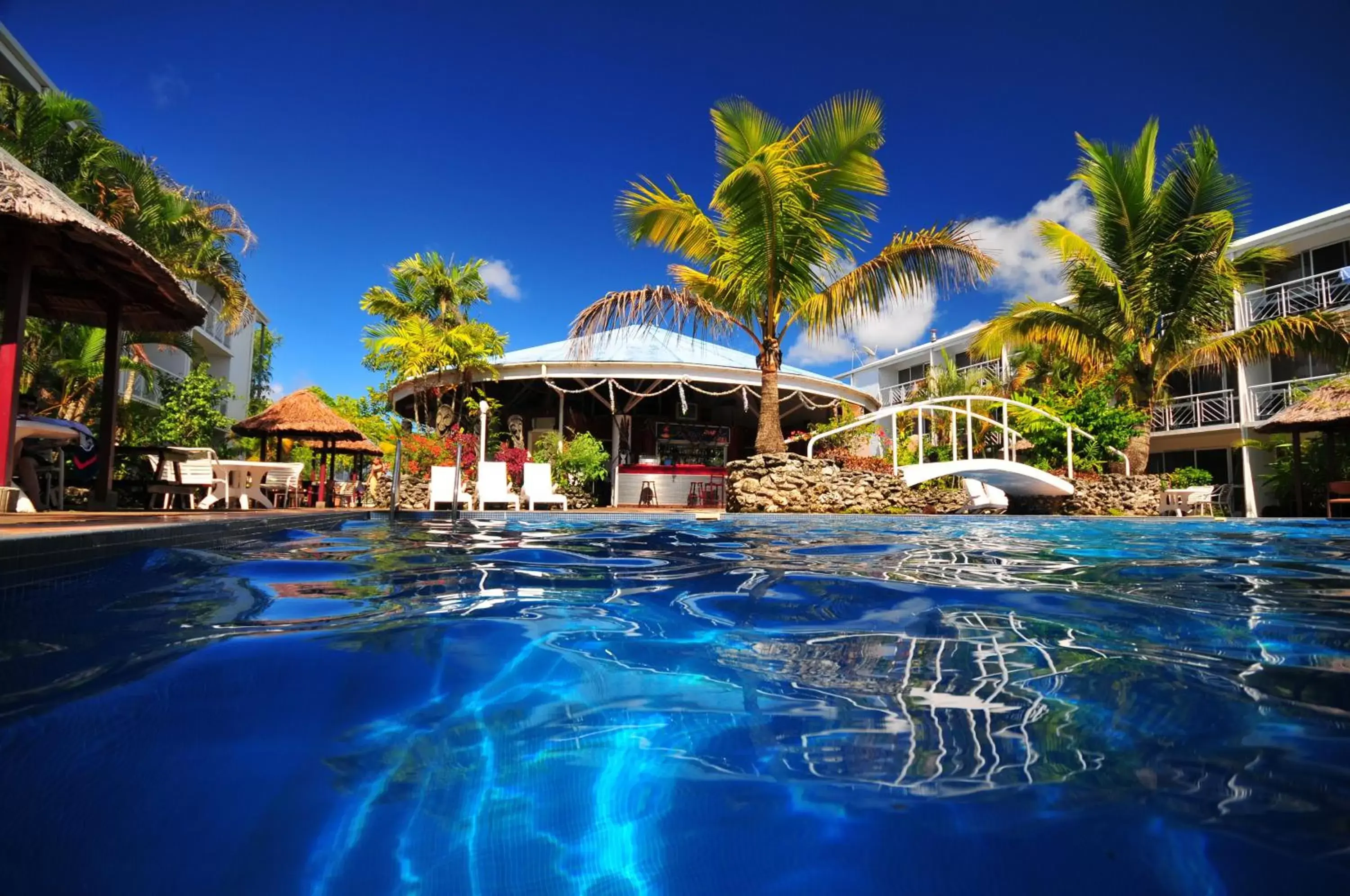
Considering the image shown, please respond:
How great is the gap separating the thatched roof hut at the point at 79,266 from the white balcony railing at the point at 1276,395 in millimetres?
23120

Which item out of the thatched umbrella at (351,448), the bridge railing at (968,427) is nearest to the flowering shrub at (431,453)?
the thatched umbrella at (351,448)

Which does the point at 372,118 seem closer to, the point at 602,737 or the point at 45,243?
the point at 45,243

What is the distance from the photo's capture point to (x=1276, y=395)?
17250 mm

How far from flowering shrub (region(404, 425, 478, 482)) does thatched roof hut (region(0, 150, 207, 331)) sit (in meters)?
5.66

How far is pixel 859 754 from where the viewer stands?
1.23 meters

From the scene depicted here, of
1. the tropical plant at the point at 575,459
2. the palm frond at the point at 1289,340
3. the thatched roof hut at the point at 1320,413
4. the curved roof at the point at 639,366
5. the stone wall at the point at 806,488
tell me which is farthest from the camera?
the curved roof at the point at 639,366

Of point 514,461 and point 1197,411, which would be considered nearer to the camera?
point 514,461

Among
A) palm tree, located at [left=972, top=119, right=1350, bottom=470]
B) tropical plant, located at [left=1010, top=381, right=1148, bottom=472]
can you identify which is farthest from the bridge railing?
palm tree, located at [left=972, top=119, right=1350, bottom=470]

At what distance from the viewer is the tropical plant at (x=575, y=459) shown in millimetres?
14312

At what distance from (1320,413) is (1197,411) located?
23.3 feet

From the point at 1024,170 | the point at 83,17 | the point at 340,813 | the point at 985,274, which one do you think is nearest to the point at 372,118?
the point at 83,17

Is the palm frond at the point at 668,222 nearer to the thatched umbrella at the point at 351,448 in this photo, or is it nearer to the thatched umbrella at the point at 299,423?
the thatched umbrella at the point at 299,423

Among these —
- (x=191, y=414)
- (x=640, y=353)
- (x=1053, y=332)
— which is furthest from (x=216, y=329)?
(x=1053, y=332)

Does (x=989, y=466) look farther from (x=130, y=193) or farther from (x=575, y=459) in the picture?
(x=130, y=193)
